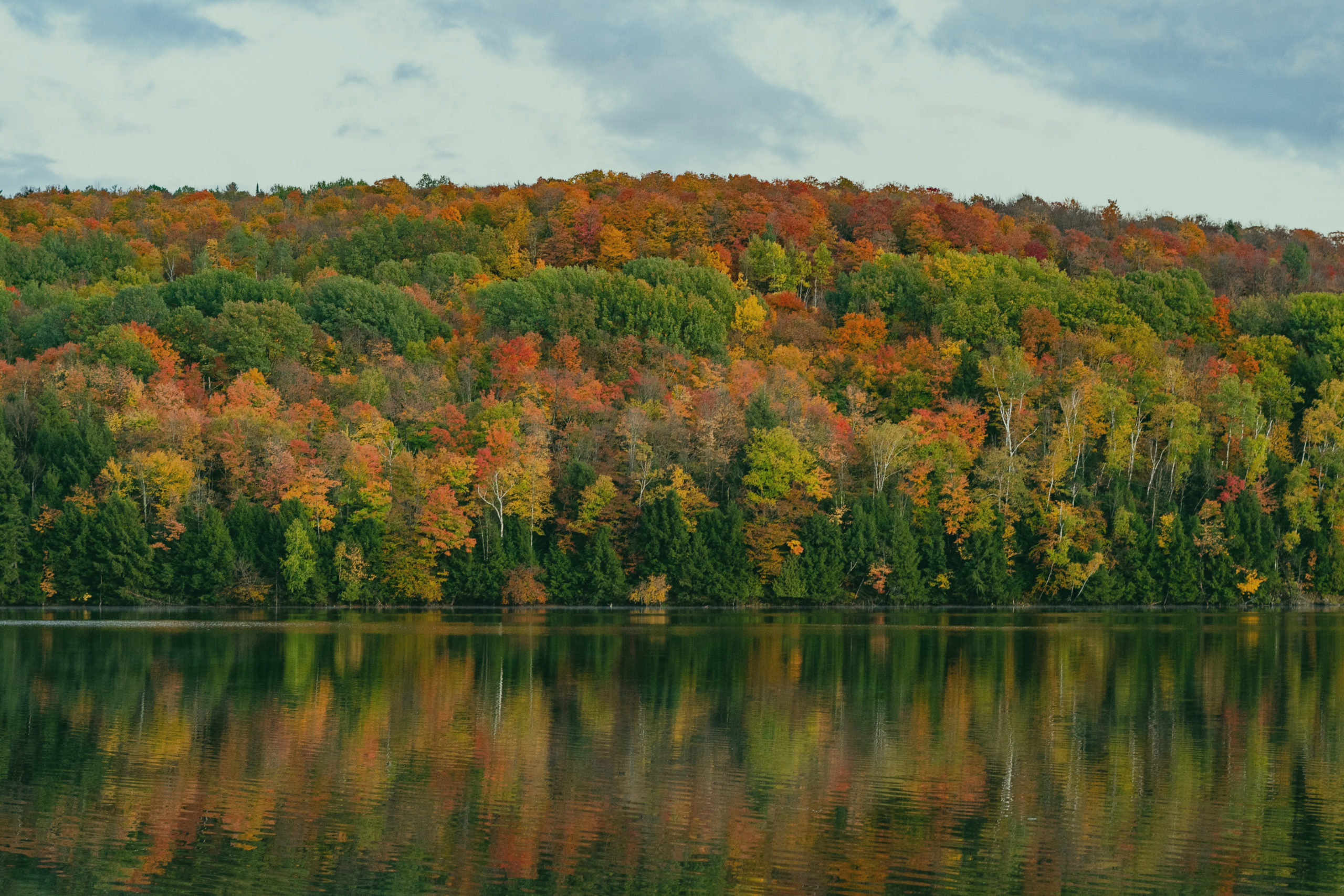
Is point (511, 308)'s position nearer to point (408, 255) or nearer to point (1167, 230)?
point (408, 255)

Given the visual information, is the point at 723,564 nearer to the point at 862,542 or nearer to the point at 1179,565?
the point at 862,542

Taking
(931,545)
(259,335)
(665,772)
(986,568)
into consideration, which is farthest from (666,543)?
(665,772)

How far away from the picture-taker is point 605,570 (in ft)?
277

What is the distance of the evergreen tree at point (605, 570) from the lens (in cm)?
8425

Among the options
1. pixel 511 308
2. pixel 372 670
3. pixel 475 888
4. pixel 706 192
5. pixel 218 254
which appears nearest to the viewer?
pixel 475 888

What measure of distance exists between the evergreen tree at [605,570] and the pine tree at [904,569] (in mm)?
16212

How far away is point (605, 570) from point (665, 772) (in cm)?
5618

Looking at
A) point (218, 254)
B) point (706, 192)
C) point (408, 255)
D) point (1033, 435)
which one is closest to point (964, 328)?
point (1033, 435)

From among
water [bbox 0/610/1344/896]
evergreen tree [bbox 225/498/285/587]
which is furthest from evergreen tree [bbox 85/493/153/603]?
water [bbox 0/610/1344/896]

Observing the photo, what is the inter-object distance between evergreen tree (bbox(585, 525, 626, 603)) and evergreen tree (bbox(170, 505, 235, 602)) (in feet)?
68.1

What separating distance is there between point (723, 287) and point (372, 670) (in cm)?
7770

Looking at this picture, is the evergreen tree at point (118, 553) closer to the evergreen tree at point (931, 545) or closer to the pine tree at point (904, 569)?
the pine tree at point (904, 569)

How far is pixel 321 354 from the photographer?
10694cm

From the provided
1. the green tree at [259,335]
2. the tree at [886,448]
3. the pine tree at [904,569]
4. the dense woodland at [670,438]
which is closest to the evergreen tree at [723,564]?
the dense woodland at [670,438]
